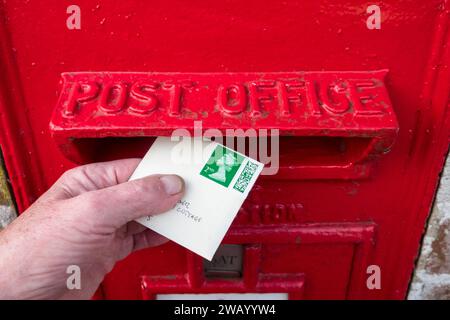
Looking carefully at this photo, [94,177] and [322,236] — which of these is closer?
[94,177]

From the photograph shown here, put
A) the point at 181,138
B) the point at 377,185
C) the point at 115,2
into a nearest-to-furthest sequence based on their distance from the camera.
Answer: the point at 115,2, the point at 181,138, the point at 377,185

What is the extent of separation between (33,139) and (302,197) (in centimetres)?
73

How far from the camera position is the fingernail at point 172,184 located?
3.11 feet

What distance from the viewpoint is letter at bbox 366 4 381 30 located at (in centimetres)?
87

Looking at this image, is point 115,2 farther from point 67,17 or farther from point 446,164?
point 446,164

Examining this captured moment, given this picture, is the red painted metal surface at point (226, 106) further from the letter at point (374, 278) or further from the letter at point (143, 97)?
the letter at point (374, 278)

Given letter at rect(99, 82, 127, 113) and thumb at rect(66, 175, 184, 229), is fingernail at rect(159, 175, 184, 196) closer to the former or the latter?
thumb at rect(66, 175, 184, 229)

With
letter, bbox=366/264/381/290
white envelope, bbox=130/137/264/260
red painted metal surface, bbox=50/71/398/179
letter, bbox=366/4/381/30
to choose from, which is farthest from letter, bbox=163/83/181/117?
letter, bbox=366/264/381/290

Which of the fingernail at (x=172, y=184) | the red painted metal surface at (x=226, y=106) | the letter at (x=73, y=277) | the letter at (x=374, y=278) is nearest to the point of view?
the red painted metal surface at (x=226, y=106)

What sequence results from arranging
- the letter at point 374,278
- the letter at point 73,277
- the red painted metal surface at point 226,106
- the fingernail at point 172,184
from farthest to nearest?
the letter at point 374,278 < the letter at point 73,277 < the fingernail at point 172,184 < the red painted metal surface at point 226,106

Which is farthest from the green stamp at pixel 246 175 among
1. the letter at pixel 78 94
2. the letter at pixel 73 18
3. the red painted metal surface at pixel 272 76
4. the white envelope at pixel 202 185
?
the letter at pixel 73 18

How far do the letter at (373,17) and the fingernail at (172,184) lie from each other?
54 cm

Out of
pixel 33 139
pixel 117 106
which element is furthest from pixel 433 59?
pixel 33 139
